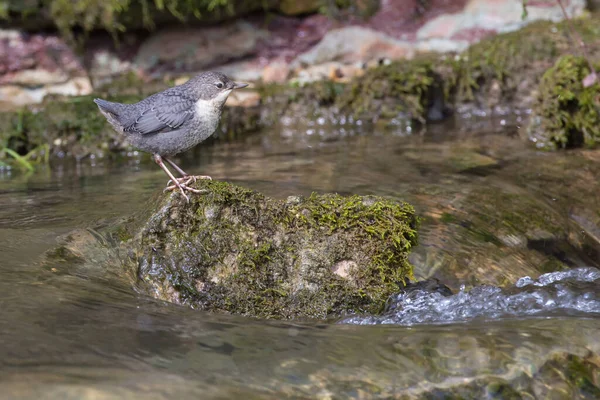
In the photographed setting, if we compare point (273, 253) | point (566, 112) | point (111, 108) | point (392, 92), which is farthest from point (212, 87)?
point (392, 92)

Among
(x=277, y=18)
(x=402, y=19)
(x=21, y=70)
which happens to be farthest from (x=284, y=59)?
(x=21, y=70)

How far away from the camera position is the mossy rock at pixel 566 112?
666cm

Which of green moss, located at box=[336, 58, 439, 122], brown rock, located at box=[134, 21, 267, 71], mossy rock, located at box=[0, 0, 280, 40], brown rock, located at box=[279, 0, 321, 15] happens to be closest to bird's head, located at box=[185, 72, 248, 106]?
green moss, located at box=[336, 58, 439, 122]

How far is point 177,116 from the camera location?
14.0ft

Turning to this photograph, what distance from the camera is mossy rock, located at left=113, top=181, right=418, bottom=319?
351 centimetres

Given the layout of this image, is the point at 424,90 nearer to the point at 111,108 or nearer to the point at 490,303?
the point at 111,108

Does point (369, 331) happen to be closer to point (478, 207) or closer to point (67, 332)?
point (67, 332)

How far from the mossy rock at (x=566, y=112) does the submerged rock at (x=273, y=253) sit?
143 inches

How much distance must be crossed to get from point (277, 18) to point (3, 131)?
4511 millimetres

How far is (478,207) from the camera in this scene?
16.1 feet

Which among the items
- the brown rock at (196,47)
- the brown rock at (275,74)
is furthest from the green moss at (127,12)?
the brown rock at (275,74)

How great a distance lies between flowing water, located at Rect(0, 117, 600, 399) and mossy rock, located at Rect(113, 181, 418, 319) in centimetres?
14

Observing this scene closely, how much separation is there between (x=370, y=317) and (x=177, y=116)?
1733mm

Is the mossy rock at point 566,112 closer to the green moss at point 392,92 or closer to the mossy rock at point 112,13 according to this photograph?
the green moss at point 392,92
